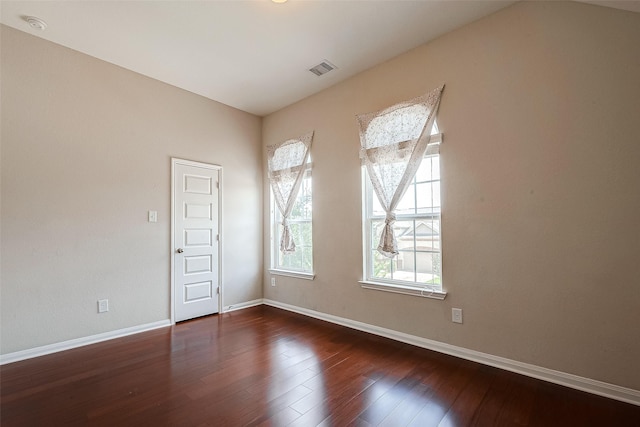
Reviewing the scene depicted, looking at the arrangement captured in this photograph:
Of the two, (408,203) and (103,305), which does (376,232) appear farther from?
(103,305)

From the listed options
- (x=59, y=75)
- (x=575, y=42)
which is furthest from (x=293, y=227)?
(x=575, y=42)

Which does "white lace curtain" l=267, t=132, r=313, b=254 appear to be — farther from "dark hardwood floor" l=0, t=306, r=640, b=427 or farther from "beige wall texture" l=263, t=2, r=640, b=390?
"dark hardwood floor" l=0, t=306, r=640, b=427

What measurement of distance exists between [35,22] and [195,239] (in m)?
2.58

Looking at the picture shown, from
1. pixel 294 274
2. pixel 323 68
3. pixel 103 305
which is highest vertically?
pixel 323 68

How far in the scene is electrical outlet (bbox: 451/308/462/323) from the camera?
2.61 meters

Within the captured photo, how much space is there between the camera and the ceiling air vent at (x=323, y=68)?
3223mm

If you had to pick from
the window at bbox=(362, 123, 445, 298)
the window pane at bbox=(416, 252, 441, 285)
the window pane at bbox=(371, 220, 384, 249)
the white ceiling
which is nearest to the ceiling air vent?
the white ceiling

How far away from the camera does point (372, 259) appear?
3.34 meters

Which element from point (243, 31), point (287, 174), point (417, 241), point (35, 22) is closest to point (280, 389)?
Answer: point (417, 241)

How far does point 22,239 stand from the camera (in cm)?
267

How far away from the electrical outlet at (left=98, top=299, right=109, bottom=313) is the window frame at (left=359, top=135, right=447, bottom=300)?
2.80 m

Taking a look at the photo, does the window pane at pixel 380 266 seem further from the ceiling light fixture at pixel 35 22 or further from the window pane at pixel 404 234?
the ceiling light fixture at pixel 35 22

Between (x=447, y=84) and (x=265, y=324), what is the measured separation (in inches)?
131

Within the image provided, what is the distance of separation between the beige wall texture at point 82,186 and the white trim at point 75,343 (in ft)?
0.16
